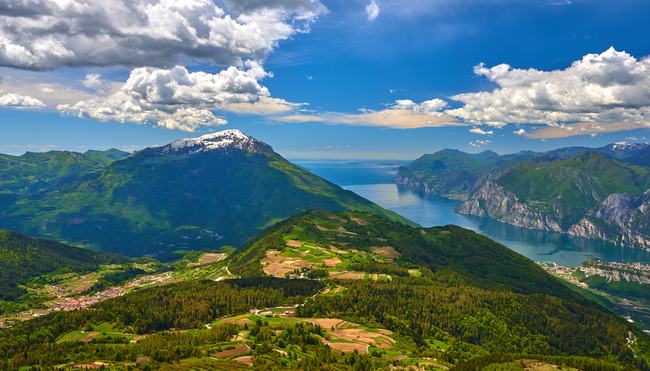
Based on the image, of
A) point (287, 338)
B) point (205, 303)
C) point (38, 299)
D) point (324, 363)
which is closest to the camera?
point (324, 363)

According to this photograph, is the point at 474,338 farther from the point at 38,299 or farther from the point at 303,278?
the point at 38,299

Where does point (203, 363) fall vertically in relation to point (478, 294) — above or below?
above

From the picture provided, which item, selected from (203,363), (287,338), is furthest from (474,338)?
(203,363)

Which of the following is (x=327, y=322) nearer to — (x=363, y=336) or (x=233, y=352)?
(x=363, y=336)

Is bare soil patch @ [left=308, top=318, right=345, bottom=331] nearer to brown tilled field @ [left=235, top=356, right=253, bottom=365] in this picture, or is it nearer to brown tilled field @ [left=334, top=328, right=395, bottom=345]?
brown tilled field @ [left=334, top=328, right=395, bottom=345]

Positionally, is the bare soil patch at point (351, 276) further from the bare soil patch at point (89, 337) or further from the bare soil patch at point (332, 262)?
the bare soil patch at point (89, 337)

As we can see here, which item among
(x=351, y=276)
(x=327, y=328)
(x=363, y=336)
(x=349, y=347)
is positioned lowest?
(x=351, y=276)

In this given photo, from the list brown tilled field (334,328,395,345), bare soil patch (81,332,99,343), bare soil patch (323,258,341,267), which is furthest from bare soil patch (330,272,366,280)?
bare soil patch (81,332,99,343)

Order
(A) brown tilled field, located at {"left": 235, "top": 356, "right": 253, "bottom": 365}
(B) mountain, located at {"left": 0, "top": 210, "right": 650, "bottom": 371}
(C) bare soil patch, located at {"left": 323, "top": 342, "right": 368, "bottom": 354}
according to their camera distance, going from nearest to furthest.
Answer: (A) brown tilled field, located at {"left": 235, "top": 356, "right": 253, "bottom": 365}, (B) mountain, located at {"left": 0, "top": 210, "right": 650, "bottom": 371}, (C) bare soil patch, located at {"left": 323, "top": 342, "right": 368, "bottom": 354}

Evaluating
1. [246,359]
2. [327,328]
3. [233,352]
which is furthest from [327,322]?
[246,359]
